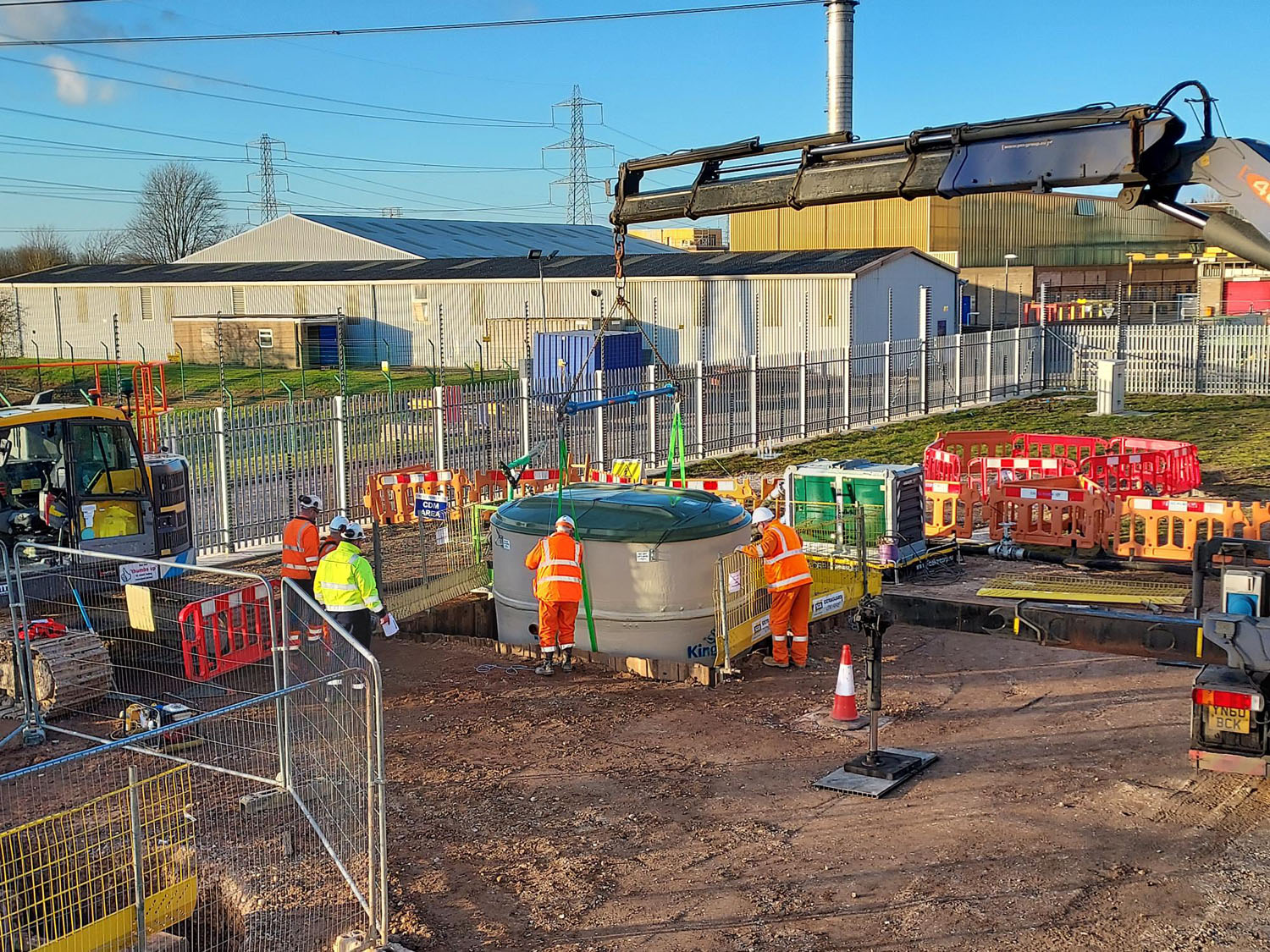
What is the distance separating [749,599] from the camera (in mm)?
12570

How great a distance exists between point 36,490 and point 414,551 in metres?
5.07

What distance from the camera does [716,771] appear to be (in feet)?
31.7

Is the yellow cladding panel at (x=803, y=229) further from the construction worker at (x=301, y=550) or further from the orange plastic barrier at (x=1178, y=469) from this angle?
the construction worker at (x=301, y=550)

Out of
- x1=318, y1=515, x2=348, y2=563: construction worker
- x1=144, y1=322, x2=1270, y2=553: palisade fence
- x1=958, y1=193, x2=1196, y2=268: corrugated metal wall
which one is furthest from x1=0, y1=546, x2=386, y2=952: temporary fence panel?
x1=958, y1=193, x2=1196, y2=268: corrugated metal wall

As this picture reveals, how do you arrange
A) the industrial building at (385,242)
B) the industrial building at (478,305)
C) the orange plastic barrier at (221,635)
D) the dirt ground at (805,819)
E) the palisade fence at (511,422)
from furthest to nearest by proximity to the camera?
1. the industrial building at (385,242)
2. the industrial building at (478,305)
3. the palisade fence at (511,422)
4. the orange plastic barrier at (221,635)
5. the dirt ground at (805,819)

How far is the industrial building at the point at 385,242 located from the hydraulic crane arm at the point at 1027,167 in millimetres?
52890

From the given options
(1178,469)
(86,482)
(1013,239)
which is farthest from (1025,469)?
(1013,239)

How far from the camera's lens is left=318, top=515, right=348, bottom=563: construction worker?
11062mm

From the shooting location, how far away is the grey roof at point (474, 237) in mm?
67812

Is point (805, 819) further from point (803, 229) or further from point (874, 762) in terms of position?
point (803, 229)

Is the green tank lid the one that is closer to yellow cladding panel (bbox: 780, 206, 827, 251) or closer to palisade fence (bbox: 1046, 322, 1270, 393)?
palisade fence (bbox: 1046, 322, 1270, 393)

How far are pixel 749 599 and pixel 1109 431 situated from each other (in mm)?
19540

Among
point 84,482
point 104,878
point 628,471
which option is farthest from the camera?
point 628,471

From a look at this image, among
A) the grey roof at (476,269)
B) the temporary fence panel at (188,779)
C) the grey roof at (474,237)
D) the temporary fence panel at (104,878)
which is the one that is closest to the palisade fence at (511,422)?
the temporary fence panel at (188,779)
